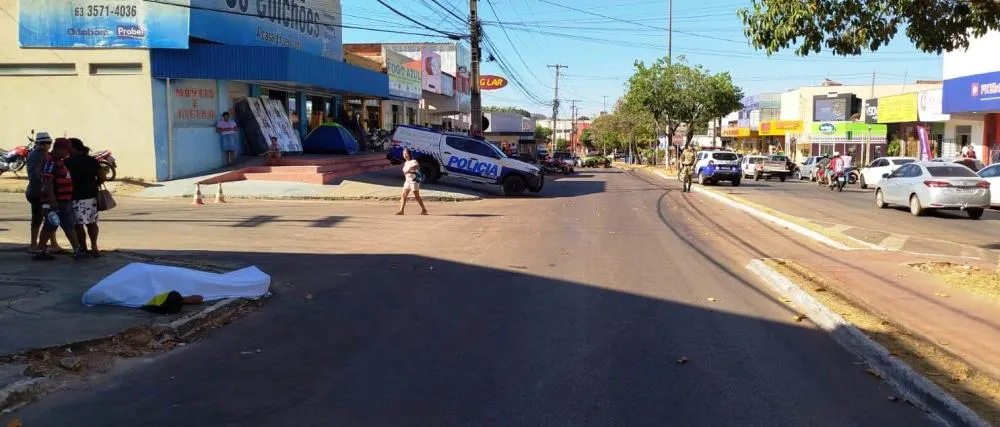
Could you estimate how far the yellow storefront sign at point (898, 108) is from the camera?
45.9 metres

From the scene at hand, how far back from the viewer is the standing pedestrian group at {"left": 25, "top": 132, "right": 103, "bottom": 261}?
9797 millimetres

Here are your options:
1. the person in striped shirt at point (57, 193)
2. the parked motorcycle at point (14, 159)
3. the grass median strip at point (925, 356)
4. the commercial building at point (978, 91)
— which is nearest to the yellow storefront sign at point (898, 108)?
the commercial building at point (978, 91)

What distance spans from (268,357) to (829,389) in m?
4.36

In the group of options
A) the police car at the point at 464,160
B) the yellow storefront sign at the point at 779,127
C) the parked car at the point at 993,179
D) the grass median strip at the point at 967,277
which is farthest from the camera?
the yellow storefront sign at the point at 779,127

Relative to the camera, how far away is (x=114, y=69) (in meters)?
22.2

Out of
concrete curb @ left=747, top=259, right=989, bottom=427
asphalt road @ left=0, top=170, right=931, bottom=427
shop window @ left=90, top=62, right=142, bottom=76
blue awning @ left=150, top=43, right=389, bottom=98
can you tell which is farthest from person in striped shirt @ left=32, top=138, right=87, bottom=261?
shop window @ left=90, top=62, right=142, bottom=76

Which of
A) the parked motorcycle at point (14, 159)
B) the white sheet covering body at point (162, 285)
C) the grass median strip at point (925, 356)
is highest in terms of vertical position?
the parked motorcycle at point (14, 159)

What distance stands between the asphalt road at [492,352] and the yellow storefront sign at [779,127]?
58426mm

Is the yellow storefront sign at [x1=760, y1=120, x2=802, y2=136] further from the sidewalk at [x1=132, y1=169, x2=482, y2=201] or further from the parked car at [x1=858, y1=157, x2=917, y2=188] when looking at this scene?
the sidewalk at [x1=132, y1=169, x2=482, y2=201]

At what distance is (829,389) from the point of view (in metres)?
5.57

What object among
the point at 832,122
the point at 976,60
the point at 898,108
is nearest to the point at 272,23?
the point at 976,60

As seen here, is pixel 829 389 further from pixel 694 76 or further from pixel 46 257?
pixel 694 76

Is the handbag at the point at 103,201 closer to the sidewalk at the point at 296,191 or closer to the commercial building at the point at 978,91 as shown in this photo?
the sidewalk at the point at 296,191

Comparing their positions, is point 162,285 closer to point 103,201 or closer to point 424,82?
point 103,201
